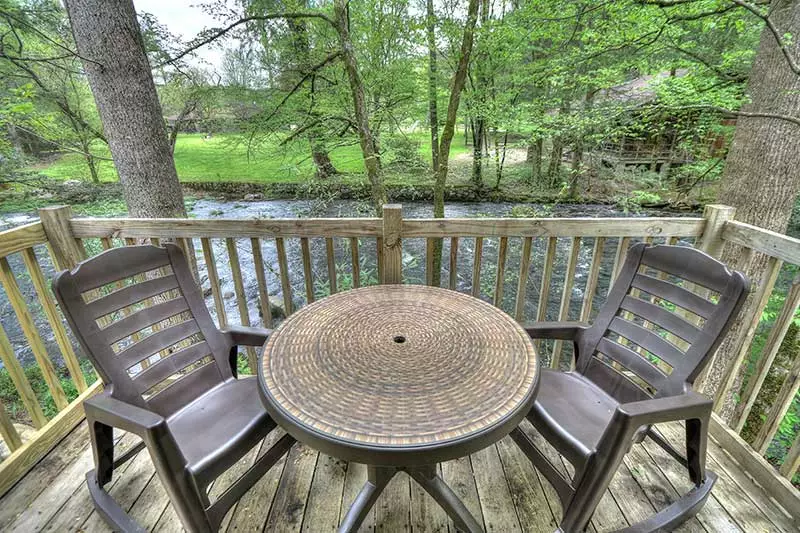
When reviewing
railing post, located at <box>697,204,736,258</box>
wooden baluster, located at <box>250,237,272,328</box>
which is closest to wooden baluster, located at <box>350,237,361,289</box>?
wooden baluster, located at <box>250,237,272,328</box>

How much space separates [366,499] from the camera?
55.4 inches

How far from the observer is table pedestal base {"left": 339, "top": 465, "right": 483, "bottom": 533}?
1.40 metres

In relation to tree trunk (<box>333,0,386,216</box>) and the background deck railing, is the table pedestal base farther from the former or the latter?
tree trunk (<box>333,0,386,216</box>)

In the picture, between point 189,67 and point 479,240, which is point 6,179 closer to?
point 189,67

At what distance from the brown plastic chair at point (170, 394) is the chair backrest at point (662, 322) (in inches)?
58.5

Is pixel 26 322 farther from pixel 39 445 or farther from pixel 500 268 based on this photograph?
pixel 500 268

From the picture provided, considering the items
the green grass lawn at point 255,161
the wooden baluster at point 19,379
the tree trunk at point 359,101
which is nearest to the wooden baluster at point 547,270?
the tree trunk at point 359,101

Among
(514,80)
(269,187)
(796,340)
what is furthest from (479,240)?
(269,187)

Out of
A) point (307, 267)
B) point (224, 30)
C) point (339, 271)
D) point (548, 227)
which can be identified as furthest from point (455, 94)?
point (307, 267)

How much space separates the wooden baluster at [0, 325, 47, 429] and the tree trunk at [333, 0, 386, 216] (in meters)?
3.22

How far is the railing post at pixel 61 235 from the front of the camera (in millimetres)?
1908

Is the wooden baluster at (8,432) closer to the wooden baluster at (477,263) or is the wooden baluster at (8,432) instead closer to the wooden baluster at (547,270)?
the wooden baluster at (477,263)

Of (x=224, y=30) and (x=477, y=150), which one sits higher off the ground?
(x=224, y=30)

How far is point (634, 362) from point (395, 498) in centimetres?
125
